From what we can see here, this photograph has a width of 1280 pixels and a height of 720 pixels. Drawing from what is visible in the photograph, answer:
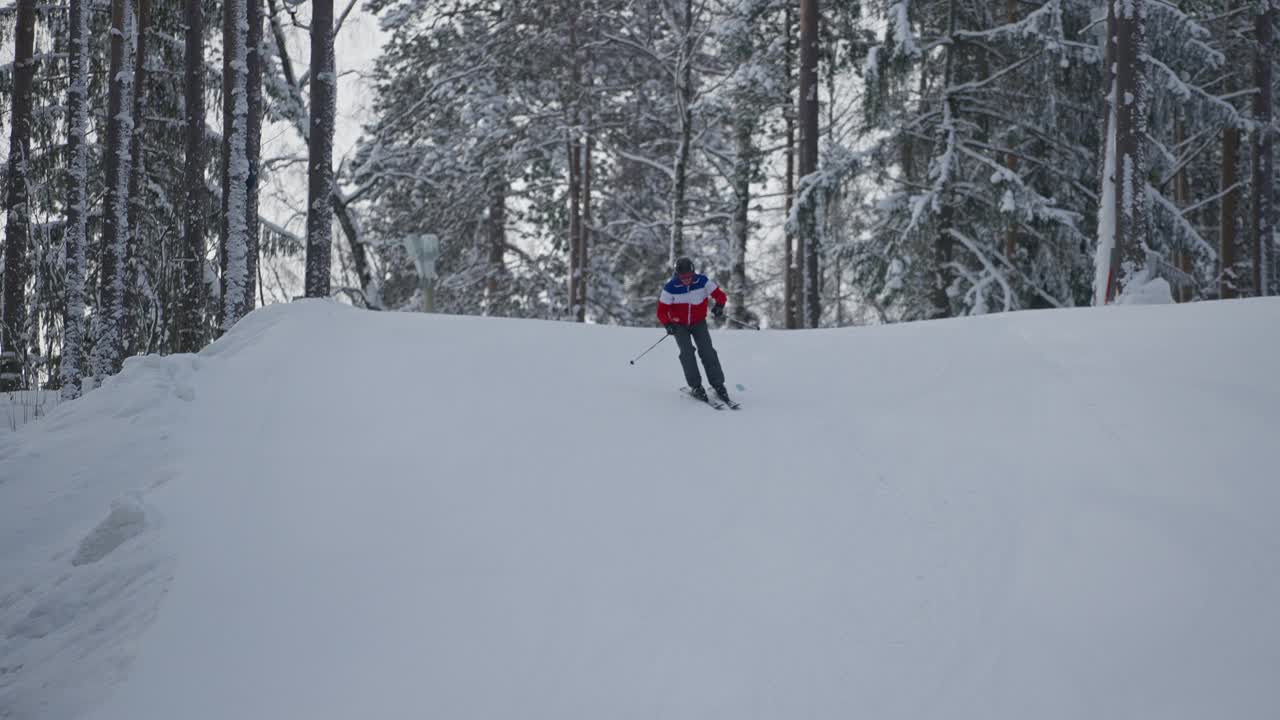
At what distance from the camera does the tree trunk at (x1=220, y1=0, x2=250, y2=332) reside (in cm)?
1255

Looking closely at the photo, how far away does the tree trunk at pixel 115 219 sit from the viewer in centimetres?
1280

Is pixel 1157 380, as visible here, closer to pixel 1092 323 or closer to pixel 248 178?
pixel 1092 323

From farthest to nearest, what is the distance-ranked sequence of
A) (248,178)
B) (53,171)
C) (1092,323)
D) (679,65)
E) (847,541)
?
(679,65), (53,171), (248,178), (1092,323), (847,541)

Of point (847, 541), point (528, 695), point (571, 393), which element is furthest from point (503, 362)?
point (528, 695)

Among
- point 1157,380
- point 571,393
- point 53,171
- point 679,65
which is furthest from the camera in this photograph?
point 679,65

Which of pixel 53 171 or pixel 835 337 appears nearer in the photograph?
pixel 835 337

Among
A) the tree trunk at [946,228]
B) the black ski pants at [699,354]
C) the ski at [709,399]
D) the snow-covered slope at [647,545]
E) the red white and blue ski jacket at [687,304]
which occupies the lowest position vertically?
the snow-covered slope at [647,545]

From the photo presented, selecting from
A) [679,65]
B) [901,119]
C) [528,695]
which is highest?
[679,65]

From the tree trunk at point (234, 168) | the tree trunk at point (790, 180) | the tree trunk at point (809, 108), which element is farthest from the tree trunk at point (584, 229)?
the tree trunk at point (234, 168)

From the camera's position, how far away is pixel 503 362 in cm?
1009

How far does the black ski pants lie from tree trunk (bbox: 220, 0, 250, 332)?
22.8 ft

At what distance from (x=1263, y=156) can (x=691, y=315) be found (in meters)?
14.4

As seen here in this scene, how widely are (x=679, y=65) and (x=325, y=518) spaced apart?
1506 cm

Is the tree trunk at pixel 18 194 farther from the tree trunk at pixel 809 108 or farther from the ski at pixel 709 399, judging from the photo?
the tree trunk at pixel 809 108
